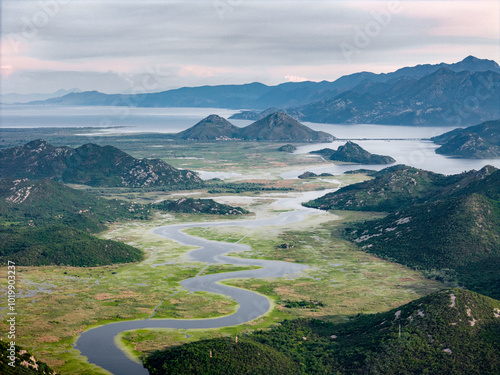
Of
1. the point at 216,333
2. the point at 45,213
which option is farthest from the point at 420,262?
the point at 45,213

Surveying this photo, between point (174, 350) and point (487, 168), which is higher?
point (487, 168)

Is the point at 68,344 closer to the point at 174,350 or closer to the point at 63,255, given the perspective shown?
the point at 174,350

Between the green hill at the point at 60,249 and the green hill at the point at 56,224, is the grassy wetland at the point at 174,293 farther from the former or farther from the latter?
the green hill at the point at 56,224

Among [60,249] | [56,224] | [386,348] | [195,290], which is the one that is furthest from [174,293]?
[56,224]

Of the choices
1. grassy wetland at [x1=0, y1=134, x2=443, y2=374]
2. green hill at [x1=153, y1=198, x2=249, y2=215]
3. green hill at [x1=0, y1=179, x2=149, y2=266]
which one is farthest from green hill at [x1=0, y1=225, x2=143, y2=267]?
green hill at [x1=153, y1=198, x2=249, y2=215]

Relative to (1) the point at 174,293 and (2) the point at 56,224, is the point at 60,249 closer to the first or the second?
(2) the point at 56,224

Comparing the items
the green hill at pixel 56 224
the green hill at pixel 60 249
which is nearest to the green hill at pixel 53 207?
the green hill at pixel 56 224
